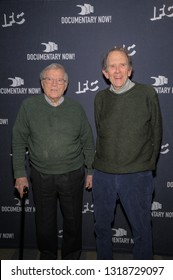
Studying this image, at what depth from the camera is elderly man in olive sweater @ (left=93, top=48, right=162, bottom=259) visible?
6.74 feet

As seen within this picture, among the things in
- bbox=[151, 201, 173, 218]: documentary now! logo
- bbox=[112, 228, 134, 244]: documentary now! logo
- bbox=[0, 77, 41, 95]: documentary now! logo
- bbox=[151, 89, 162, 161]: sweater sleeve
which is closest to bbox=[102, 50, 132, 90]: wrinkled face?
bbox=[151, 89, 162, 161]: sweater sleeve

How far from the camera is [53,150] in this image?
7.22 ft

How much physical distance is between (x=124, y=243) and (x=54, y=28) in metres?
2.05

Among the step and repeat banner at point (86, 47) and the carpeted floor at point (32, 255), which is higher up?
the step and repeat banner at point (86, 47)

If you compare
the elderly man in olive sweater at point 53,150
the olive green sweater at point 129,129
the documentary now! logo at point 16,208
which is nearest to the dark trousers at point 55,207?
the elderly man in olive sweater at point 53,150

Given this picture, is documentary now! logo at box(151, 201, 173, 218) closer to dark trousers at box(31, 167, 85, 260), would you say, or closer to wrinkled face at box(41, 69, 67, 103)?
dark trousers at box(31, 167, 85, 260)

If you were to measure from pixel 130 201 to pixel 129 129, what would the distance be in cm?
51

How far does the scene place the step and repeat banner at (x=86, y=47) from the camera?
8.30 feet

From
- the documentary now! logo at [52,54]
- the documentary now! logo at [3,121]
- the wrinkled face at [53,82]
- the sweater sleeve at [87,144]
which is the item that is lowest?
the sweater sleeve at [87,144]

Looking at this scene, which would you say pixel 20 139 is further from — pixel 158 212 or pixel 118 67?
pixel 158 212

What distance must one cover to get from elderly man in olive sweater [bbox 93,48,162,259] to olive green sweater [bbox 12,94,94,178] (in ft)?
0.59

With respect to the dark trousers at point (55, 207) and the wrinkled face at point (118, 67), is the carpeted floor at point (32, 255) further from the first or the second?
the wrinkled face at point (118, 67)

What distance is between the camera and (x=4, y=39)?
265 cm
